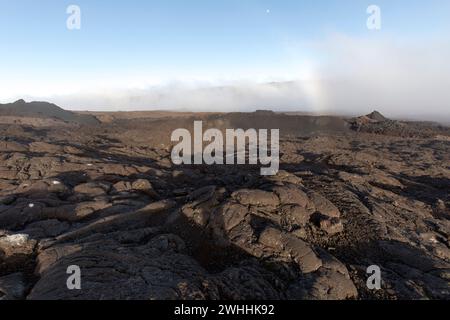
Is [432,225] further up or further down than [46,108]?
further down

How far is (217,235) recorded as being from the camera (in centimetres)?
906

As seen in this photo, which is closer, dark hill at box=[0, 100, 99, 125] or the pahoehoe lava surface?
the pahoehoe lava surface

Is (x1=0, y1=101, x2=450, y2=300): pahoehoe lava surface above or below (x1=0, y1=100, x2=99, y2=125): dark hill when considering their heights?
below

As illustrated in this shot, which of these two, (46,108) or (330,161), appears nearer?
(330,161)

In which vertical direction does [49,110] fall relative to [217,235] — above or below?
above

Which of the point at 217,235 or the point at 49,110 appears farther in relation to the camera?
the point at 49,110

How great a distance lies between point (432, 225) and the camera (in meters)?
11.5

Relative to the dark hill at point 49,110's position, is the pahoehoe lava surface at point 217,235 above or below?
below

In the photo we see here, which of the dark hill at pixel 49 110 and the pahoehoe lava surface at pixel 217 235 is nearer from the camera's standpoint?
the pahoehoe lava surface at pixel 217 235

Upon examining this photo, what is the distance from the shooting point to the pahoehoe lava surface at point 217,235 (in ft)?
23.6

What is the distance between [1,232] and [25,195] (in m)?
4.15

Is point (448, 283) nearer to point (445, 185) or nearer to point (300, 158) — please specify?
point (445, 185)

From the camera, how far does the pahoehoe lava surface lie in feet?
23.6
